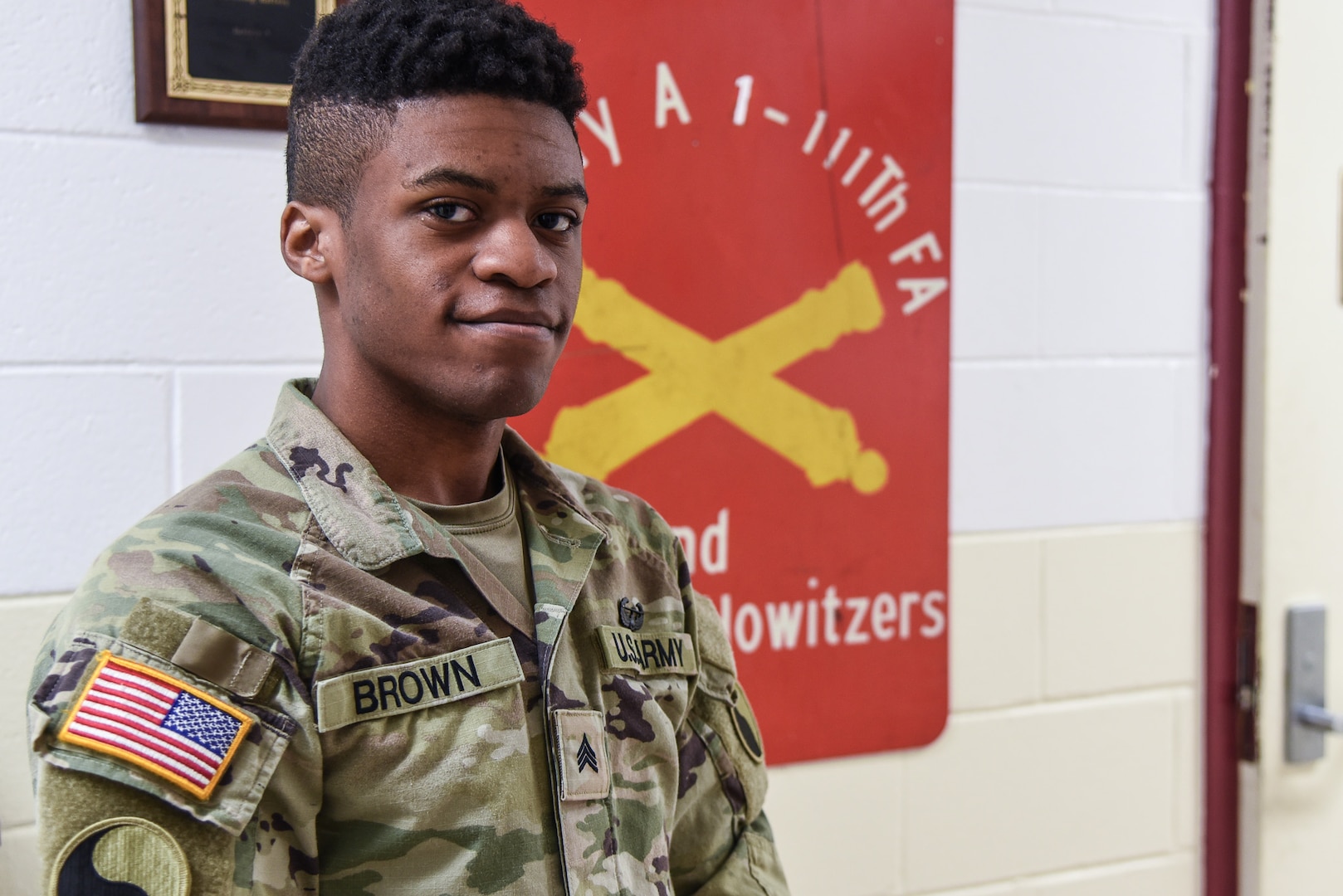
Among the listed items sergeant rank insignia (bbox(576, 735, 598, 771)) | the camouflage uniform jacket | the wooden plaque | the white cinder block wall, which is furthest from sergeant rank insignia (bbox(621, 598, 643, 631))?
the wooden plaque

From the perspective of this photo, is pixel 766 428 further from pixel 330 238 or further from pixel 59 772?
pixel 59 772

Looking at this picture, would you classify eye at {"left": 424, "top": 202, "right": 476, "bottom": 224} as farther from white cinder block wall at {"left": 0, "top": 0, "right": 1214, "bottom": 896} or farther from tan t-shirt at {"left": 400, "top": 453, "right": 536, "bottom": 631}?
white cinder block wall at {"left": 0, "top": 0, "right": 1214, "bottom": 896}

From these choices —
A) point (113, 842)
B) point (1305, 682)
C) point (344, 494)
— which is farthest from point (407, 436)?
point (1305, 682)

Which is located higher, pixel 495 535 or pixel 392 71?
pixel 392 71

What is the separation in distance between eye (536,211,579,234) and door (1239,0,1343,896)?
1017 millimetres

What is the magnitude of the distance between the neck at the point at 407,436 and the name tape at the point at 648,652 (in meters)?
0.14

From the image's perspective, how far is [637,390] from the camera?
3.82 feet

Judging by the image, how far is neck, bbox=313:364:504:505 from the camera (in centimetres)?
73

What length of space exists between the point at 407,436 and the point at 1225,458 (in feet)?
3.62

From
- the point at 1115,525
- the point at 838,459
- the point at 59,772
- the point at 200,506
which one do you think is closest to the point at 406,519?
the point at 200,506

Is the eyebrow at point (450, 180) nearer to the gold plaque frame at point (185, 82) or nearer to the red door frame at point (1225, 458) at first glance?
the gold plaque frame at point (185, 82)

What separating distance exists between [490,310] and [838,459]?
0.65m

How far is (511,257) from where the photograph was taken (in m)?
0.68

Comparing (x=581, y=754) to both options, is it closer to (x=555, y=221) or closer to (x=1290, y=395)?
(x=555, y=221)
